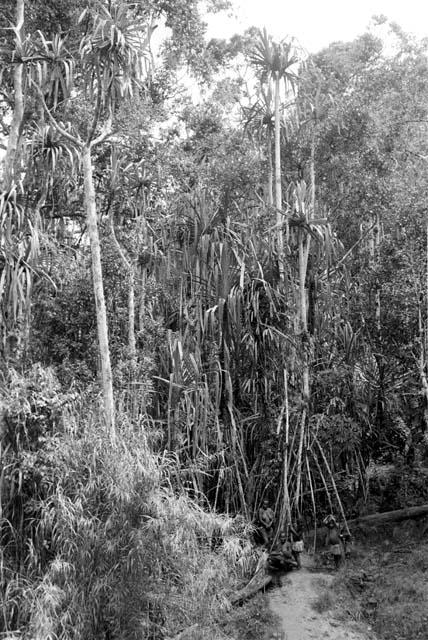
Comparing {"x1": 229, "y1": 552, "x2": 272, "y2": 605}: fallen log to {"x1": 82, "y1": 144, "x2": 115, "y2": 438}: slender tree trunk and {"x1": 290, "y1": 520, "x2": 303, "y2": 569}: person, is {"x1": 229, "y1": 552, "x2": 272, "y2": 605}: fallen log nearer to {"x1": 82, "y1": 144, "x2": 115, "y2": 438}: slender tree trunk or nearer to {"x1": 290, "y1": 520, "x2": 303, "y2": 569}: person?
{"x1": 290, "y1": 520, "x2": 303, "y2": 569}: person

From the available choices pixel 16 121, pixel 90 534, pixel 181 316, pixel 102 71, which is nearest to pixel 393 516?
pixel 181 316

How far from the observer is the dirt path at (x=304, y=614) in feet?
23.3

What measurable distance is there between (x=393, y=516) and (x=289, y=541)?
2.08 m

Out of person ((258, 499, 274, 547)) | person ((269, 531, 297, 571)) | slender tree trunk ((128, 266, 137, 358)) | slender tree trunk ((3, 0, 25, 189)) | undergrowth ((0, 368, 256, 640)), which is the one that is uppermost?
slender tree trunk ((3, 0, 25, 189))

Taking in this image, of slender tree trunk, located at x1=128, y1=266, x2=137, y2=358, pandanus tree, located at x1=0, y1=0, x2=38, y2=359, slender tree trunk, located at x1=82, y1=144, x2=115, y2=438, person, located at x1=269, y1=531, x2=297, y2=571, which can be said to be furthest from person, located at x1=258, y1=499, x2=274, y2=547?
pandanus tree, located at x1=0, y1=0, x2=38, y2=359

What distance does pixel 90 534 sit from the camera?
510 centimetres

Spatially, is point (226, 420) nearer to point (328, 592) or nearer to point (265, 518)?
point (265, 518)

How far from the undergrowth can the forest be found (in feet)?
0.07

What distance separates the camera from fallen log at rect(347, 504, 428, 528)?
30.0ft

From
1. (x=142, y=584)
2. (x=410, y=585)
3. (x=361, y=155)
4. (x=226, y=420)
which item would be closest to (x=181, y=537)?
(x=142, y=584)

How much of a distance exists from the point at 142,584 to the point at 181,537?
0.49 metres

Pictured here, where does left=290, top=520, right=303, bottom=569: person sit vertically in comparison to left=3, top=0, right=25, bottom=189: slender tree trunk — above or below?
below

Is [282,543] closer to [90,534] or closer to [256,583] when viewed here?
[256,583]

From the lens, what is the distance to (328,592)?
773 cm
